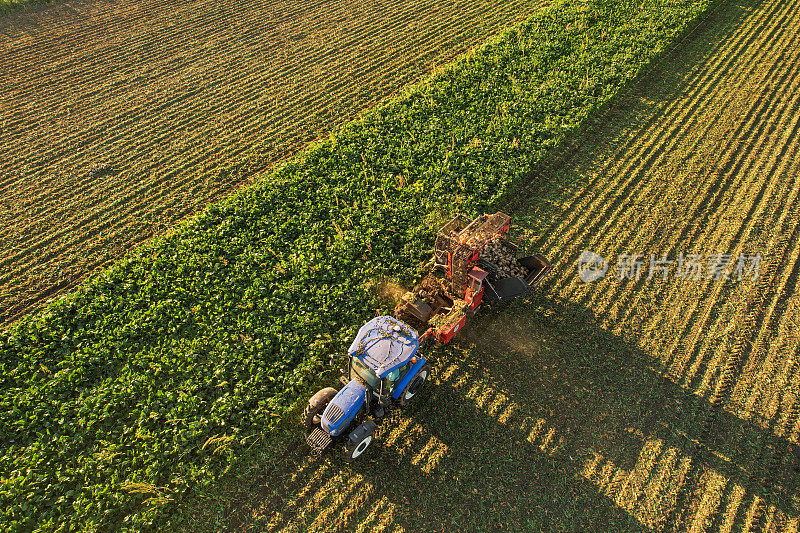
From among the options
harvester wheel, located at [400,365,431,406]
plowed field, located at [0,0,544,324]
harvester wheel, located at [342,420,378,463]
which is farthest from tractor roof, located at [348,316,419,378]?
plowed field, located at [0,0,544,324]

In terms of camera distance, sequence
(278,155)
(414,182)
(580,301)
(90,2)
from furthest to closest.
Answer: (90,2)
(278,155)
(414,182)
(580,301)

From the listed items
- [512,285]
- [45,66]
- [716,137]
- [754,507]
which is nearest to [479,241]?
[512,285]

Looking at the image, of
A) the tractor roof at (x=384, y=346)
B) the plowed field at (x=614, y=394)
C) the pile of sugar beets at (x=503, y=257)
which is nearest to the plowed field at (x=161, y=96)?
the tractor roof at (x=384, y=346)

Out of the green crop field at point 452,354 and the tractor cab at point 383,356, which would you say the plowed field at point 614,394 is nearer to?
the green crop field at point 452,354

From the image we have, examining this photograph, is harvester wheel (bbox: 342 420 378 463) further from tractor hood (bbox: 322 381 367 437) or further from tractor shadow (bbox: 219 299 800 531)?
tractor shadow (bbox: 219 299 800 531)

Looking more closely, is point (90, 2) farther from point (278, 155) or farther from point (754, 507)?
point (754, 507)
